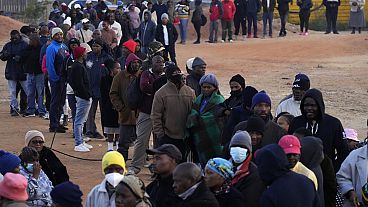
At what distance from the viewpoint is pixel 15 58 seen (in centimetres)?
1914

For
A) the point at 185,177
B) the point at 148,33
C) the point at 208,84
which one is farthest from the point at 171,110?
the point at 148,33

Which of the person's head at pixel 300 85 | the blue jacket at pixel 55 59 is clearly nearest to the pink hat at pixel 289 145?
the person's head at pixel 300 85

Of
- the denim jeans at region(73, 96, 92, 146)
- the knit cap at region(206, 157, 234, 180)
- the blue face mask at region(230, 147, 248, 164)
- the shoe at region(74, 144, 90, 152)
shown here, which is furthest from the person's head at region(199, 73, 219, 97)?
the shoe at region(74, 144, 90, 152)

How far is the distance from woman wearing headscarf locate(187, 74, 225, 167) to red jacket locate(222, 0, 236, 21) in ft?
75.6

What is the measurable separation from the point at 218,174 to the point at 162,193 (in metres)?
0.56

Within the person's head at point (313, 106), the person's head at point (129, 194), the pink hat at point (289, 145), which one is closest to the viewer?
the person's head at point (129, 194)

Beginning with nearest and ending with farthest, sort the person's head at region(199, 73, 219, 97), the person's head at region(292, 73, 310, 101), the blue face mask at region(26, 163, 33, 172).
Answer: the blue face mask at region(26, 163, 33, 172)
the person's head at region(292, 73, 310, 101)
the person's head at region(199, 73, 219, 97)

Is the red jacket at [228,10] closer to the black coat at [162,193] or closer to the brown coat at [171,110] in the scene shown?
the brown coat at [171,110]

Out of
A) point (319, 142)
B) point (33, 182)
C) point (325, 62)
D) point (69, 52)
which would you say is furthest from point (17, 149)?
point (325, 62)

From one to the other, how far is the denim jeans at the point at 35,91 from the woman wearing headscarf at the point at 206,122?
752 cm

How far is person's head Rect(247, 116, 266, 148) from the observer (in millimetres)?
9461

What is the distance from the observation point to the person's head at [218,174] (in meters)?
7.94

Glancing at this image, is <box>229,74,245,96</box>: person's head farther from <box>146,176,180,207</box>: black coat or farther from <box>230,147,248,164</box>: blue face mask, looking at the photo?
<box>146,176,180,207</box>: black coat

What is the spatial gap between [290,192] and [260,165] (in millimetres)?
353
